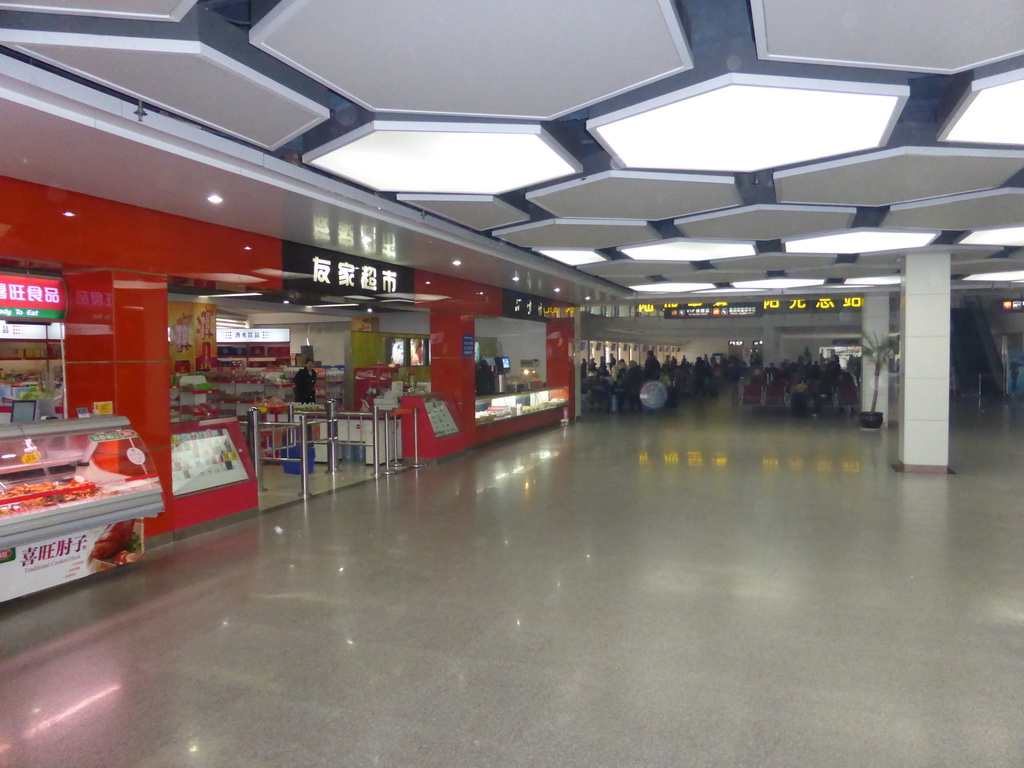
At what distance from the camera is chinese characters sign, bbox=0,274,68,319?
477 cm

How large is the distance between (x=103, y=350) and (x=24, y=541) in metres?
1.74

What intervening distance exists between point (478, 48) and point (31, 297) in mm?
4158

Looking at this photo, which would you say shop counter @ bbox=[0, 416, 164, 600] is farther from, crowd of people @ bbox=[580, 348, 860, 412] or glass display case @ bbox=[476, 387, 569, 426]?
crowd of people @ bbox=[580, 348, 860, 412]

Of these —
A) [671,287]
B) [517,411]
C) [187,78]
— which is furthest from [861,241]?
[517,411]

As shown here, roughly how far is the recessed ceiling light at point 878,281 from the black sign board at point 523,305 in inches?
227

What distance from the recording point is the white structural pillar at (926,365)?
8.74 meters

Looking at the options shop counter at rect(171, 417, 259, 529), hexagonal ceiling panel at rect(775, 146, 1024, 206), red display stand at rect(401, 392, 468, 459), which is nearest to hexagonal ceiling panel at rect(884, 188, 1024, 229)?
hexagonal ceiling panel at rect(775, 146, 1024, 206)

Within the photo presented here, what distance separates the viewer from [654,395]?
1944 centimetres

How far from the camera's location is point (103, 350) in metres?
5.27

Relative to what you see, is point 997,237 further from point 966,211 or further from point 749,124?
point 749,124

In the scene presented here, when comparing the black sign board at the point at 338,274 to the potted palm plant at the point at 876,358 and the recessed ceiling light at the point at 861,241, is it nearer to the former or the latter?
the recessed ceiling light at the point at 861,241

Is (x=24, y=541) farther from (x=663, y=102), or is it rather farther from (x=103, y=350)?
(x=663, y=102)

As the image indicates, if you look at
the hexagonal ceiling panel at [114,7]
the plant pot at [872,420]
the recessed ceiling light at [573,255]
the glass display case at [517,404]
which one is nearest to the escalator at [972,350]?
the plant pot at [872,420]

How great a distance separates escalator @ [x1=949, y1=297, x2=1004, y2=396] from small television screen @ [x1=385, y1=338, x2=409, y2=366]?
20.0m
